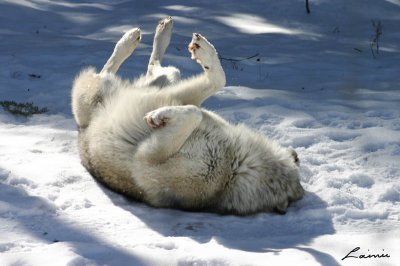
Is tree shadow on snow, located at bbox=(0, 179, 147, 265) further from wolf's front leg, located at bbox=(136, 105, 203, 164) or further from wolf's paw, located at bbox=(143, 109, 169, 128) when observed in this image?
wolf's paw, located at bbox=(143, 109, 169, 128)

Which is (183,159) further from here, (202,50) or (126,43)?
(126,43)

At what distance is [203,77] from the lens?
4.91 meters

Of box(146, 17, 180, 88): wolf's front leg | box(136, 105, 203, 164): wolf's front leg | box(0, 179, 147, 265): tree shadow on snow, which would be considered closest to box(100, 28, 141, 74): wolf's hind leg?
box(146, 17, 180, 88): wolf's front leg

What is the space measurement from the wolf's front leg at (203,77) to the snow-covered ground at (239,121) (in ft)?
3.11

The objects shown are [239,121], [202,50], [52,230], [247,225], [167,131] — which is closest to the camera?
[52,230]

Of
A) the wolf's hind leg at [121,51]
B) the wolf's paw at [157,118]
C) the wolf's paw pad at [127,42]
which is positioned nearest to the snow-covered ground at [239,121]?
the wolf's paw at [157,118]

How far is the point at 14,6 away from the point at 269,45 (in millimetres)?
5463

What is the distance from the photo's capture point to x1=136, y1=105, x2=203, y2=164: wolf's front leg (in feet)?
13.2

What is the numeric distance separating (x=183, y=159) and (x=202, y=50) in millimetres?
1179

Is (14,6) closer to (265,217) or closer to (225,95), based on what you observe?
(225,95)

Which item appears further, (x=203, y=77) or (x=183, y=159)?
(x=203, y=77)

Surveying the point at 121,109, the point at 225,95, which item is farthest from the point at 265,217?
the point at 225,95

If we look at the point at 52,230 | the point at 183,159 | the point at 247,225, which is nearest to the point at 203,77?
the point at 183,159

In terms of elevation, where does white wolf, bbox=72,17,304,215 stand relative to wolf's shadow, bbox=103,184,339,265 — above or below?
above
